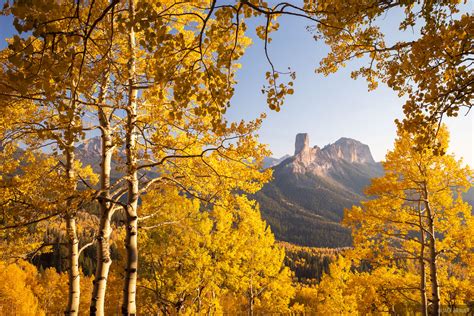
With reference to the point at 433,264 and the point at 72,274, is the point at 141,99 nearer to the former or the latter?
the point at 72,274

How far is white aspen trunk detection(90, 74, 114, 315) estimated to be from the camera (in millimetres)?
5074

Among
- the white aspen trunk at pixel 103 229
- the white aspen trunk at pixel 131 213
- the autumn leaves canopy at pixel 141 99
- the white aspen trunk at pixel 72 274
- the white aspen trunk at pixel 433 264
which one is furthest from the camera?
the white aspen trunk at pixel 433 264

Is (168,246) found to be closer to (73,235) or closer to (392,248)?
(73,235)

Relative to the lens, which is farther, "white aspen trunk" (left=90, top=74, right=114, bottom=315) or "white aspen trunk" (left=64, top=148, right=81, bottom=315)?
"white aspen trunk" (left=64, top=148, right=81, bottom=315)

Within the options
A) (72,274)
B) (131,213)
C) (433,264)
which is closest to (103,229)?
(131,213)

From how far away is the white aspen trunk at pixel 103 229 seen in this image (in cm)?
507

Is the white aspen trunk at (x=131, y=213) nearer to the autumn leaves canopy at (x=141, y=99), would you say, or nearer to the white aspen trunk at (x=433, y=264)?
the autumn leaves canopy at (x=141, y=99)

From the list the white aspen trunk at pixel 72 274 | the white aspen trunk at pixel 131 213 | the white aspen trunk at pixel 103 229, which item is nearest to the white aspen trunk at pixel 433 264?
the white aspen trunk at pixel 131 213

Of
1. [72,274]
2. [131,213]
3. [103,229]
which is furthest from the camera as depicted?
[72,274]

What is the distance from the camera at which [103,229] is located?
17.3ft

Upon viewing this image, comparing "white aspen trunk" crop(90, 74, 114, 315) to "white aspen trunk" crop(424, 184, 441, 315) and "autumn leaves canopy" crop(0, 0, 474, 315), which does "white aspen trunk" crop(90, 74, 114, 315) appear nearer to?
"autumn leaves canopy" crop(0, 0, 474, 315)

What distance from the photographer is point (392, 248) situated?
9.12 metres

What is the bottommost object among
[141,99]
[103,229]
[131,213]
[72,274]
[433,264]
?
[433,264]

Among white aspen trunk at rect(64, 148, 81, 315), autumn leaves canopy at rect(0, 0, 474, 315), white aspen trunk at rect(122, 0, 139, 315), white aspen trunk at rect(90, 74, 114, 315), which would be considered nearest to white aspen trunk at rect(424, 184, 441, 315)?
autumn leaves canopy at rect(0, 0, 474, 315)
